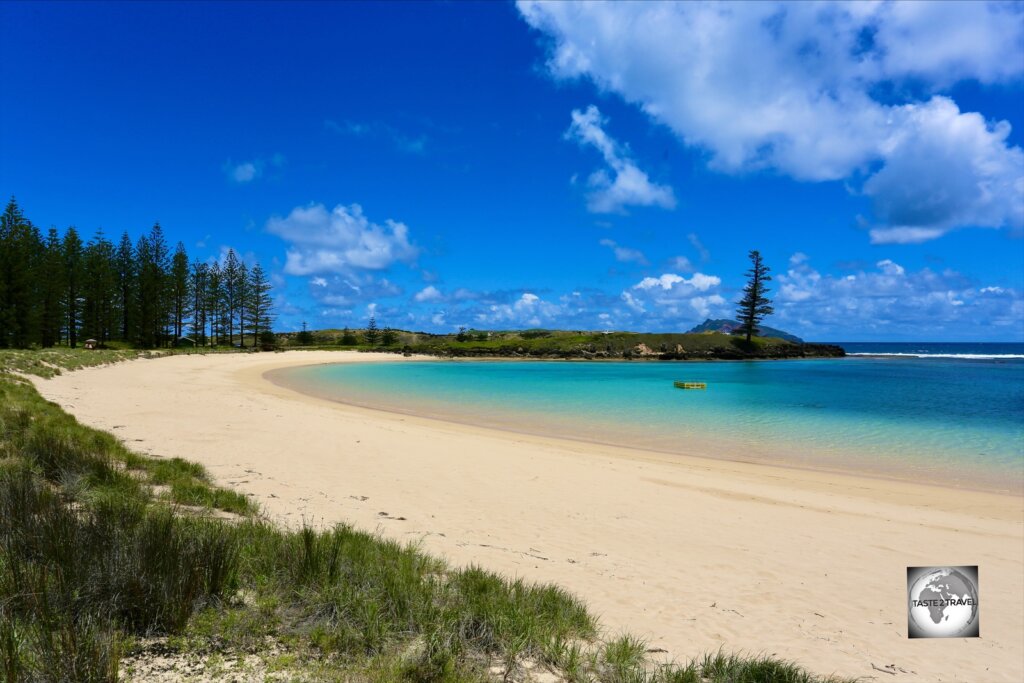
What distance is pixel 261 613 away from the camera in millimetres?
3482

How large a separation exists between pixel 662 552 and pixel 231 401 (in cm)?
1848

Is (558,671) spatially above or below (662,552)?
above

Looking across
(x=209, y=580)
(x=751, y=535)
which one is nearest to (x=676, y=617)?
(x=751, y=535)

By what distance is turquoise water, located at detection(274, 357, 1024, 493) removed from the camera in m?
14.1

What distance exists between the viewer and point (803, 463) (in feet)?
44.4

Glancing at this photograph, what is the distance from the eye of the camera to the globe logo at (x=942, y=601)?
327 cm

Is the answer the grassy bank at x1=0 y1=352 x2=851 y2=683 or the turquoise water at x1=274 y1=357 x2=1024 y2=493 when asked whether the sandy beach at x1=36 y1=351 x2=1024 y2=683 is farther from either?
the turquoise water at x1=274 y1=357 x2=1024 y2=493

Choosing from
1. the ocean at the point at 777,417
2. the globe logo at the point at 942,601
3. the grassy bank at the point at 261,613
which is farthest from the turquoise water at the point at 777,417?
the grassy bank at the point at 261,613

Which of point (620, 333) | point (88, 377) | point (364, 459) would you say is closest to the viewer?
point (364, 459)

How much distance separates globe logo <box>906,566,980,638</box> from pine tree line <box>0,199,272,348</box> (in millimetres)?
61977

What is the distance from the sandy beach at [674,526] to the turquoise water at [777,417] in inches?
92.4

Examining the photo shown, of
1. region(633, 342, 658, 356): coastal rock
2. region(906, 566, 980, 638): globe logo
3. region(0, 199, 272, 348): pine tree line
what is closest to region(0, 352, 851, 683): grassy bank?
region(906, 566, 980, 638): globe logo

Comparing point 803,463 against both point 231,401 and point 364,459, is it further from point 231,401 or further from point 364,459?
point 231,401

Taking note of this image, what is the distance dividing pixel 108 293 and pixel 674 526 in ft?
233
